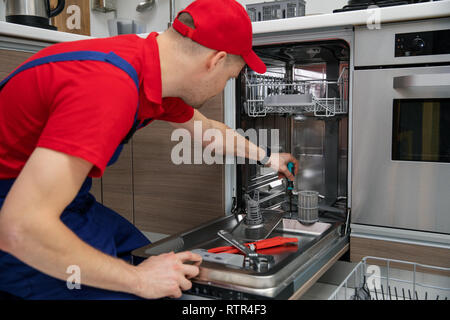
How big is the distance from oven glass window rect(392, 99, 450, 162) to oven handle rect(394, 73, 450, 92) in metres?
0.04

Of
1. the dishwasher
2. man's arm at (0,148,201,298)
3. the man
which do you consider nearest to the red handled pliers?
the dishwasher

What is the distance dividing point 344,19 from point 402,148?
0.43 m

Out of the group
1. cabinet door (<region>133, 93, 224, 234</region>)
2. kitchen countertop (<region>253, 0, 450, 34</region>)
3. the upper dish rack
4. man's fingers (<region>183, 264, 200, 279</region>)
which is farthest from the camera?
cabinet door (<region>133, 93, 224, 234</region>)

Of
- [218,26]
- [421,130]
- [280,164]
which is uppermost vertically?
[218,26]

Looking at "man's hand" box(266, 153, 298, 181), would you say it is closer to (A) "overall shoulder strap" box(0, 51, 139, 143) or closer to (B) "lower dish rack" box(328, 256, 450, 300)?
(B) "lower dish rack" box(328, 256, 450, 300)

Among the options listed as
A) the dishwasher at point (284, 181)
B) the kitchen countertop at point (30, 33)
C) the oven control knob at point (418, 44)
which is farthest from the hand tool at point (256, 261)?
the kitchen countertop at point (30, 33)

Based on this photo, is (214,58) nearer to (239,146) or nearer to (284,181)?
(239,146)

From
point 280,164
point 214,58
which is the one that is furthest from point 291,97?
point 214,58

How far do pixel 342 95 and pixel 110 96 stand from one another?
97cm

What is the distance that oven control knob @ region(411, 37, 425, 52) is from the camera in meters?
1.25

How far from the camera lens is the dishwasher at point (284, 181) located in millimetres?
1003

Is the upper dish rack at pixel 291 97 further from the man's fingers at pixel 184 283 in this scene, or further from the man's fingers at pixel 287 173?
the man's fingers at pixel 184 283

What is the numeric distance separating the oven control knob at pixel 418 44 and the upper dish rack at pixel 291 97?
25 centimetres

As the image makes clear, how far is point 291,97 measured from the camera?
1412 millimetres
